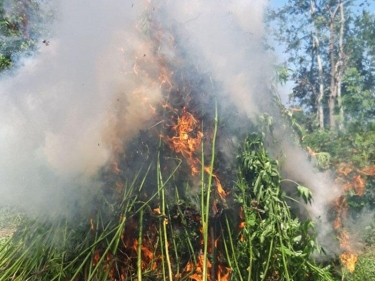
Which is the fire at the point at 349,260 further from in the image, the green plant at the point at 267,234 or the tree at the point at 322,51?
the tree at the point at 322,51

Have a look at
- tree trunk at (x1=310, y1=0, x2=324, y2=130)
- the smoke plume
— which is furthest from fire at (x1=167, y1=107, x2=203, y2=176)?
tree trunk at (x1=310, y1=0, x2=324, y2=130)

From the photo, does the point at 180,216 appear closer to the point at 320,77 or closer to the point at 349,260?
the point at 349,260

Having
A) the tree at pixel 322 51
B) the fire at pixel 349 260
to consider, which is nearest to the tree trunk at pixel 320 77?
the tree at pixel 322 51

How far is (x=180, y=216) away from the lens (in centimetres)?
308

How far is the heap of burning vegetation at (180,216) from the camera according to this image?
9.25ft

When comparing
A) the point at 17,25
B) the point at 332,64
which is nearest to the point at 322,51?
the point at 332,64

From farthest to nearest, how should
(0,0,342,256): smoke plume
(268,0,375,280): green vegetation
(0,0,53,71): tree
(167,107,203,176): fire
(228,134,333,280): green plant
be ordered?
(268,0,375,280): green vegetation < (0,0,53,71): tree < (0,0,342,256): smoke plume < (167,107,203,176): fire < (228,134,333,280): green plant

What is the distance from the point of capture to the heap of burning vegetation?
9.25ft

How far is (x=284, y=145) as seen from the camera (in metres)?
3.71

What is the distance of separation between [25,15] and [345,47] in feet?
44.7

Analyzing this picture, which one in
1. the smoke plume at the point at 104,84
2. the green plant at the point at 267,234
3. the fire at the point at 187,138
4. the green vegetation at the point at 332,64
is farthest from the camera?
the green vegetation at the point at 332,64

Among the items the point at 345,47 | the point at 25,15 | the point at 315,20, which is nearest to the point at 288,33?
the point at 315,20

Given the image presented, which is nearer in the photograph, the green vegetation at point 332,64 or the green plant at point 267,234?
the green plant at point 267,234

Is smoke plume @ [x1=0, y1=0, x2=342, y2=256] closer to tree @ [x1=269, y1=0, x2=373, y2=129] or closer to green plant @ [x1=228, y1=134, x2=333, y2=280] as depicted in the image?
green plant @ [x1=228, y1=134, x2=333, y2=280]
